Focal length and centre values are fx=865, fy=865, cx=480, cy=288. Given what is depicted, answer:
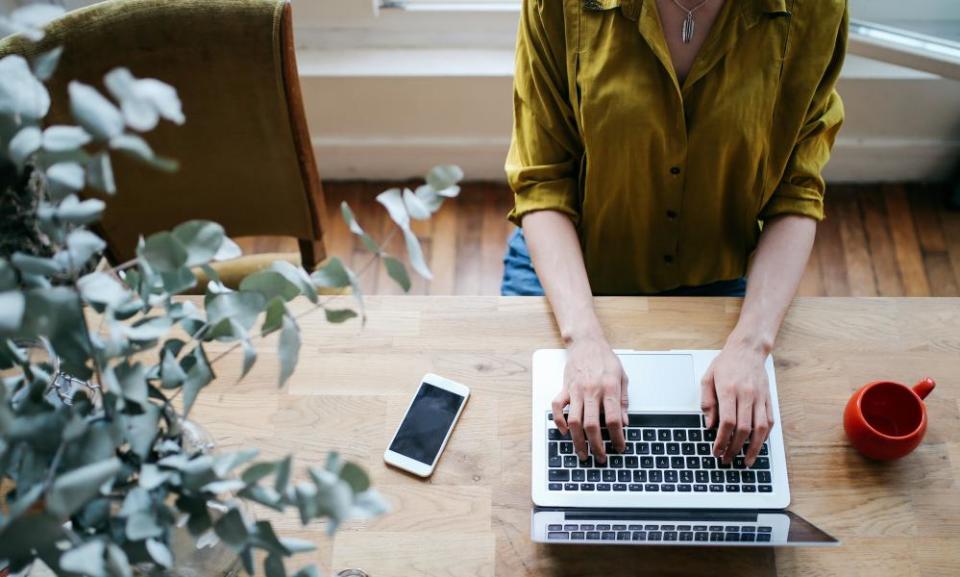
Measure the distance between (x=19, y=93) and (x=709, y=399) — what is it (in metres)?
0.82

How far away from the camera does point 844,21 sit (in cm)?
112

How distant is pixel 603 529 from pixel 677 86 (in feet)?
1.89

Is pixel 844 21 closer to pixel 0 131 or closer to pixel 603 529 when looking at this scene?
pixel 603 529

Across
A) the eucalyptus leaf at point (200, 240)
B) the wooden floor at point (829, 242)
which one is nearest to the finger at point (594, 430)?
the eucalyptus leaf at point (200, 240)

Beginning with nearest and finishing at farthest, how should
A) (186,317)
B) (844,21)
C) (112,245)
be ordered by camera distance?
(186,317) → (844,21) → (112,245)

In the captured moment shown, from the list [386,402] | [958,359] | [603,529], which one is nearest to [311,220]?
[386,402]

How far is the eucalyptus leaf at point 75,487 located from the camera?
0.51 m

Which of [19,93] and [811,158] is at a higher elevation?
[19,93]

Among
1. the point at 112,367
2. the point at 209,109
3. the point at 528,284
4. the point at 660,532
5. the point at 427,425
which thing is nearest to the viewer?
the point at 112,367

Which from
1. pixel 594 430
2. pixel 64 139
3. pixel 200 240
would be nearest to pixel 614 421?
pixel 594 430

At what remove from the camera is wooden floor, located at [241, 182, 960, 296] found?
2.16 meters

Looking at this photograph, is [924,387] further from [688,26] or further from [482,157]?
[482,157]

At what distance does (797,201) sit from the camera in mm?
1251

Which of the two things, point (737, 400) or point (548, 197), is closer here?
point (737, 400)
